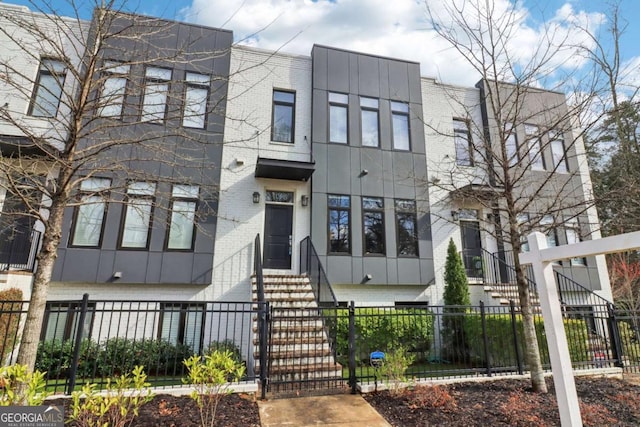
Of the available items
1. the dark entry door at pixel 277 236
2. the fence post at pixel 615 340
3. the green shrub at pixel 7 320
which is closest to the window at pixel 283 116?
the dark entry door at pixel 277 236

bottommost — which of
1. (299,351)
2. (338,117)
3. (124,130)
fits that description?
(299,351)

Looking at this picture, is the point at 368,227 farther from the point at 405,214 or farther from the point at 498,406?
the point at 498,406

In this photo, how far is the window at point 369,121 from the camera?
11.0 metres

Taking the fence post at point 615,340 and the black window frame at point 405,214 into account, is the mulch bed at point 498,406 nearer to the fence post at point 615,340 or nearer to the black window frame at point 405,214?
the fence post at point 615,340

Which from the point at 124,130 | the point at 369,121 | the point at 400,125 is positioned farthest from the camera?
the point at 400,125

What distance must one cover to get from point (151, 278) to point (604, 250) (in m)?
8.53

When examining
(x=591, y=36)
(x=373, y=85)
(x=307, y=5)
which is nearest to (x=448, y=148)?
(x=373, y=85)

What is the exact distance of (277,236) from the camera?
9828 millimetres

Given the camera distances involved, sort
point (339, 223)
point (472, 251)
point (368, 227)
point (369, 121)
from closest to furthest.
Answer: point (339, 223) < point (368, 227) < point (369, 121) < point (472, 251)

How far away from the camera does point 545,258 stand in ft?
10.3

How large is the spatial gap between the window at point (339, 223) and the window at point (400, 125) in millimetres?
2712

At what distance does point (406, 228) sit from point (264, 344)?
6.19 m

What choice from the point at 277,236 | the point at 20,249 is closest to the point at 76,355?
the point at 20,249

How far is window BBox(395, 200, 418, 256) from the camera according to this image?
1040 centimetres
